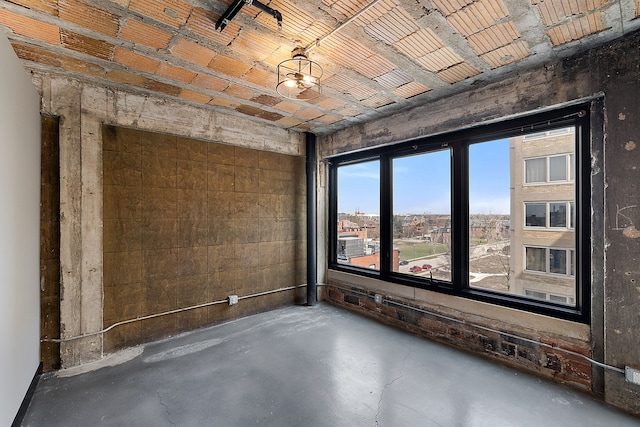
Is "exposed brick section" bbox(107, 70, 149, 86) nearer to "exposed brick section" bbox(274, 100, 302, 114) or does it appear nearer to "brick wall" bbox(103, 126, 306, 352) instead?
"brick wall" bbox(103, 126, 306, 352)

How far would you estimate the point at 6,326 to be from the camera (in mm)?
1911

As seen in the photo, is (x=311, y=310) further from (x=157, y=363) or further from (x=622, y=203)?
(x=622, y=203)

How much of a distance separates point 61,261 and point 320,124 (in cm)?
356

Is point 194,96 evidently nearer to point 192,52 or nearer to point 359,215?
point 192,52

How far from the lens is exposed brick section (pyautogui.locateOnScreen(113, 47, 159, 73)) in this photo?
2.46 metres

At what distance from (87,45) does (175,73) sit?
0.69 meters

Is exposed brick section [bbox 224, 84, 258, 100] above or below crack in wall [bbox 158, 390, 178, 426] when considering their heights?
above

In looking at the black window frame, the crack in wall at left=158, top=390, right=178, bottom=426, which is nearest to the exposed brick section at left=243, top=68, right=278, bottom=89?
the black window frame

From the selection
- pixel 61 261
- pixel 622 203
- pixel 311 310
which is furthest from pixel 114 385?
pixel 622 203

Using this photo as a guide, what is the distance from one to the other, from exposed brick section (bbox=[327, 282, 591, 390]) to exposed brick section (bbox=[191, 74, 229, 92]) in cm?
337

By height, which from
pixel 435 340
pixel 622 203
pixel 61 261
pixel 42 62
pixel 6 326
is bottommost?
pixel 435 340

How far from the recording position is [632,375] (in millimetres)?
2170

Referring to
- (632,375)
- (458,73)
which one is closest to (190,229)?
(458,73)

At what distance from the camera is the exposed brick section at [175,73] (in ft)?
8.88
